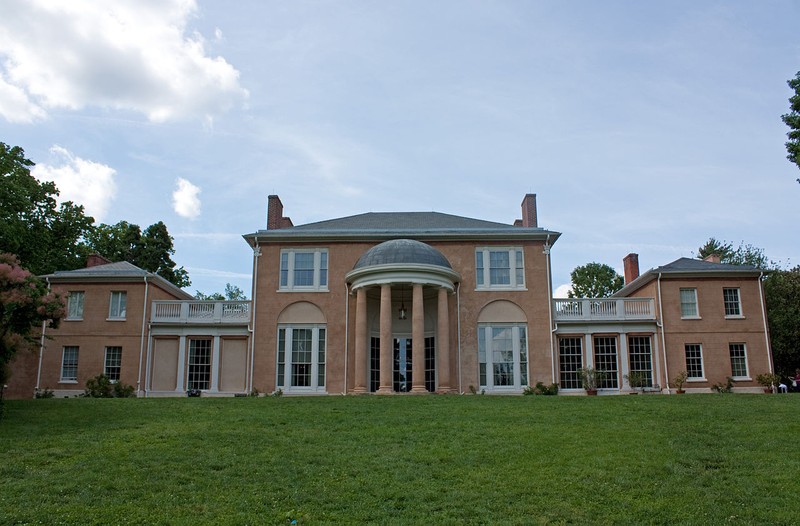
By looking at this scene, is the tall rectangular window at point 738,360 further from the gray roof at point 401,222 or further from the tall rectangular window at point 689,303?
the gray roof at point 401,222

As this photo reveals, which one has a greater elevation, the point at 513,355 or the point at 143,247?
the point at 143,247

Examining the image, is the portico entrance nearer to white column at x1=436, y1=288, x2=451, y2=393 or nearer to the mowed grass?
white column at x1=436, y1=288, x2=451, y2=393

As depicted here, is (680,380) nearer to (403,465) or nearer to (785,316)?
(785,316)

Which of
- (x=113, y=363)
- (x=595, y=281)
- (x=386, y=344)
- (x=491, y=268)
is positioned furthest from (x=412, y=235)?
(x=595, y=281)

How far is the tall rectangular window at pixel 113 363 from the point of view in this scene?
32.6 m

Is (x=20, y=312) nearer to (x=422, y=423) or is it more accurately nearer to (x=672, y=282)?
(x=422, y=423)

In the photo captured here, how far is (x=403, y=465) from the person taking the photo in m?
13.9

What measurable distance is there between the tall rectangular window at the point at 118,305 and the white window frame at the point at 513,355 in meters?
16.9

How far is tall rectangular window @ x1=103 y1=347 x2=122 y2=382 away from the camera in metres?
32.6

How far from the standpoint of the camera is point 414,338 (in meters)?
28.8

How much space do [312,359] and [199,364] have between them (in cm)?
562

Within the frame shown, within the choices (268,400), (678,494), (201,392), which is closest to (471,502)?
(678,494)

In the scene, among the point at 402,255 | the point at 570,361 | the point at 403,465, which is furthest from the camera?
the point at 570,361

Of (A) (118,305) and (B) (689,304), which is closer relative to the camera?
(B) (689,304)
